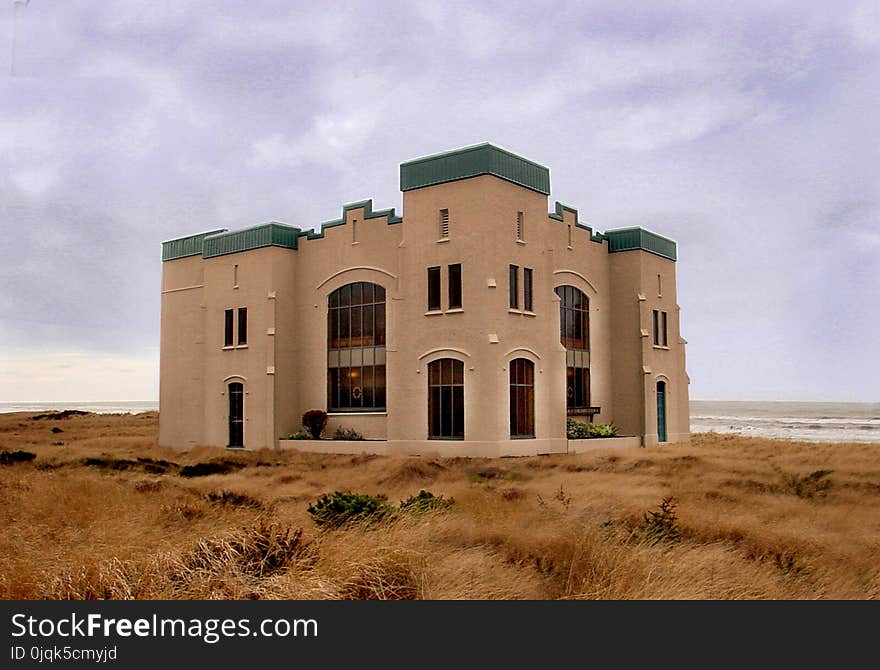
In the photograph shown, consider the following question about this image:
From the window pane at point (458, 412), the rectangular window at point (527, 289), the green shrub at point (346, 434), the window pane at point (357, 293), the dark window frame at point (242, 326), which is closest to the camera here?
the window pane at point (458, 412)

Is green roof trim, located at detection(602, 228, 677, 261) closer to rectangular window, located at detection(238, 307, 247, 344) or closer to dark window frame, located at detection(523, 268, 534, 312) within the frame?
dark window frame, located at detection(523, 268, 534, 312)

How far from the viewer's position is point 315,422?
1356 inches

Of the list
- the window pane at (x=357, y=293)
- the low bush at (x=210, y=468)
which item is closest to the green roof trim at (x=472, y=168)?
the window pane at (x=357, y=293)

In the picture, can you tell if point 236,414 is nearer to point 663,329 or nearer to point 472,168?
point 472,168

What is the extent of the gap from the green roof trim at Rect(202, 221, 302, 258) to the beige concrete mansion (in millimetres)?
95

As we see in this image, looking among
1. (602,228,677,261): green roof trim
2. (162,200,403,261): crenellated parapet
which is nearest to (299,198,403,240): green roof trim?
(162,200,403,261): crenellated parapet

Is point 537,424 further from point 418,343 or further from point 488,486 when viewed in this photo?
point 488,486

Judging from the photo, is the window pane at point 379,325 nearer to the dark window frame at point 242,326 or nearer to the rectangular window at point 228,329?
the dark window frame at point 242,326

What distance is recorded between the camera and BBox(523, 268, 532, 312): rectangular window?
31184 millimetres

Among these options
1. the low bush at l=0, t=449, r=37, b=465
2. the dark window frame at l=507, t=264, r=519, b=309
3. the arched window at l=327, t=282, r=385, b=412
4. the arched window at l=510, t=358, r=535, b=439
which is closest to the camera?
the low bush at l=0, t=449, r=37, b=465

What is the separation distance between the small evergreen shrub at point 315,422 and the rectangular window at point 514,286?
10088 millimetres

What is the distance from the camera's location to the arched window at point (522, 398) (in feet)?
98.8

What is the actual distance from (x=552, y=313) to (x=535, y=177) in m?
5.58

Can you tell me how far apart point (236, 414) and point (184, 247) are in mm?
10397
